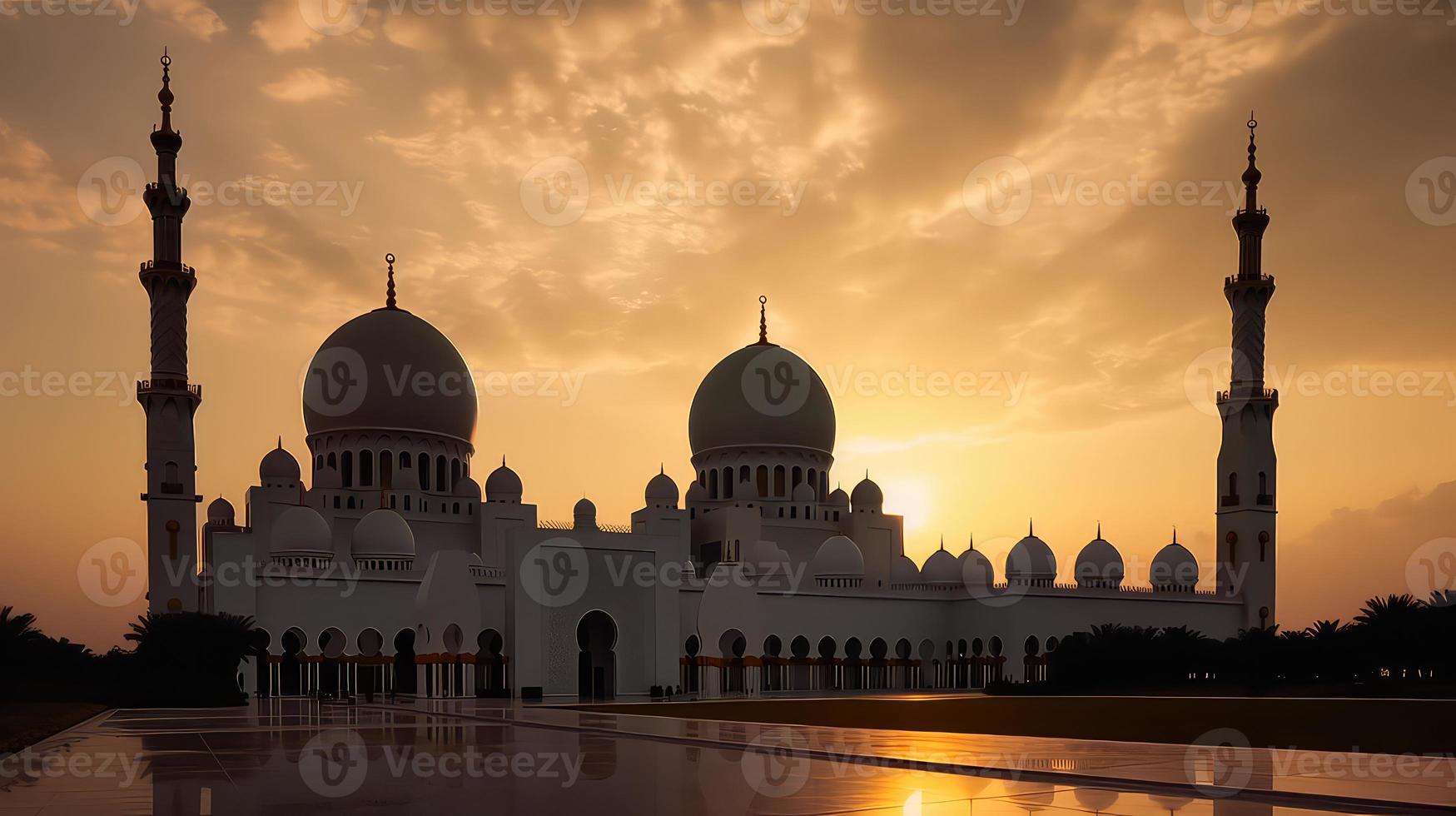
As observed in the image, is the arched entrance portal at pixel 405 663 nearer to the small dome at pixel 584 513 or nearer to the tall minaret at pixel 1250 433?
the small dome at pixel 584 513

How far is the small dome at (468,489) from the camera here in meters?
39.0

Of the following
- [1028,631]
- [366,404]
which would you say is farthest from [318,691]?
[1028,631]

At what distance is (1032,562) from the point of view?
41969mm

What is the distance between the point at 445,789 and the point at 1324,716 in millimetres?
13113

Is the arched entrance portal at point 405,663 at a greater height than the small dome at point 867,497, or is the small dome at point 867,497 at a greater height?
the small dome at point 867,497

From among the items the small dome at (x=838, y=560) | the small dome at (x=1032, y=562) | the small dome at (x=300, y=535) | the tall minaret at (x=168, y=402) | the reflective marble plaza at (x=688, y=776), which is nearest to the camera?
the reflective marble plaza at (x=688, y=776)

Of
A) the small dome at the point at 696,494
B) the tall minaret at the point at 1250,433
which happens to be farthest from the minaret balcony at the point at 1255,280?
the small dome at the point at 696,494

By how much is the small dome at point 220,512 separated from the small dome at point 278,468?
1.62m

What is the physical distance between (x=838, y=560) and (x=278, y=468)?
17.5 meters

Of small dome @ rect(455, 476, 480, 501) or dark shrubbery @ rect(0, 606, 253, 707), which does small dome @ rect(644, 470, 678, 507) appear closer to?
small dome @ rect(455, 476, 480, 501)

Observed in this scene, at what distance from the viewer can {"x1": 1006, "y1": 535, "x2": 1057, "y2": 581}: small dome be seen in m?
41.9

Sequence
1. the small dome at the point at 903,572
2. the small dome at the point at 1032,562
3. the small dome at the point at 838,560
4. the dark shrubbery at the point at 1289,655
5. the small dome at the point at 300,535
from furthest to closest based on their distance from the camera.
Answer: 1. the small dome at the point at 903,572
2. the small dome at the point at 1032,562
3. the small dome at the point at 838,560
4. the small dome at the point at 300,535
5. the dark shrubbery at the point at 1289,655

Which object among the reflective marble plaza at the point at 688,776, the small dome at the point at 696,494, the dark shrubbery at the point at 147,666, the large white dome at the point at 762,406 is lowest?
the dark shrubbery at the point at 147,666

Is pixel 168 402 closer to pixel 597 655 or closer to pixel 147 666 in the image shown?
pixel 147 666
